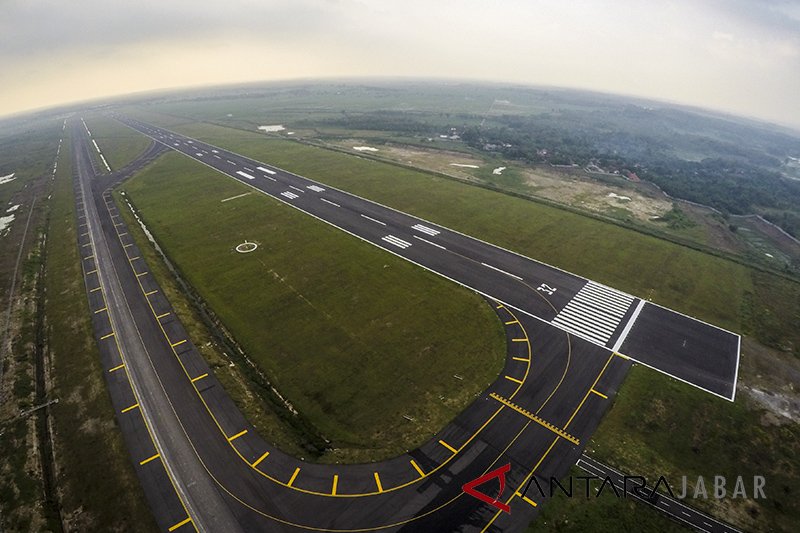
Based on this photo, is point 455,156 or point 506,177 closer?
point 506,177

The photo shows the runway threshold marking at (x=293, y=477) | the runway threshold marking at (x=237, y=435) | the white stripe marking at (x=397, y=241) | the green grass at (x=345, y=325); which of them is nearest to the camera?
the runway threshold marking at (x=293, y=477)

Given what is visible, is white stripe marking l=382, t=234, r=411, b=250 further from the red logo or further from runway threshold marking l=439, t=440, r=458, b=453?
the red logo

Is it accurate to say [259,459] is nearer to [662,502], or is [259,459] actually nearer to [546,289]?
[662,502]

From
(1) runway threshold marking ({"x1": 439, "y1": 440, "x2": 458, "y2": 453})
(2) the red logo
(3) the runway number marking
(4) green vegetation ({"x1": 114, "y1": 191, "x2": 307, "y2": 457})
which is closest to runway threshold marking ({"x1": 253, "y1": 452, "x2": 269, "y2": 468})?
(4) green vegetation ({"x1": 114, "y1": 191, "x2": 307, "y2": 457})

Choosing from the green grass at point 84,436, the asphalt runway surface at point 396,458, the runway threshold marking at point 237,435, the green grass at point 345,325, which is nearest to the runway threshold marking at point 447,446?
the asphalt runway surface at point 396,458

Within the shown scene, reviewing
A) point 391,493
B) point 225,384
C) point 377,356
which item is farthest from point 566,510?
point 225,384

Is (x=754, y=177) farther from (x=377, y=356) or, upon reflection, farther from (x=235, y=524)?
(x=235, y=524)

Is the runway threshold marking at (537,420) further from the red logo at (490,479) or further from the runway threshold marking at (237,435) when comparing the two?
the runway threshold marking at (237,435)
